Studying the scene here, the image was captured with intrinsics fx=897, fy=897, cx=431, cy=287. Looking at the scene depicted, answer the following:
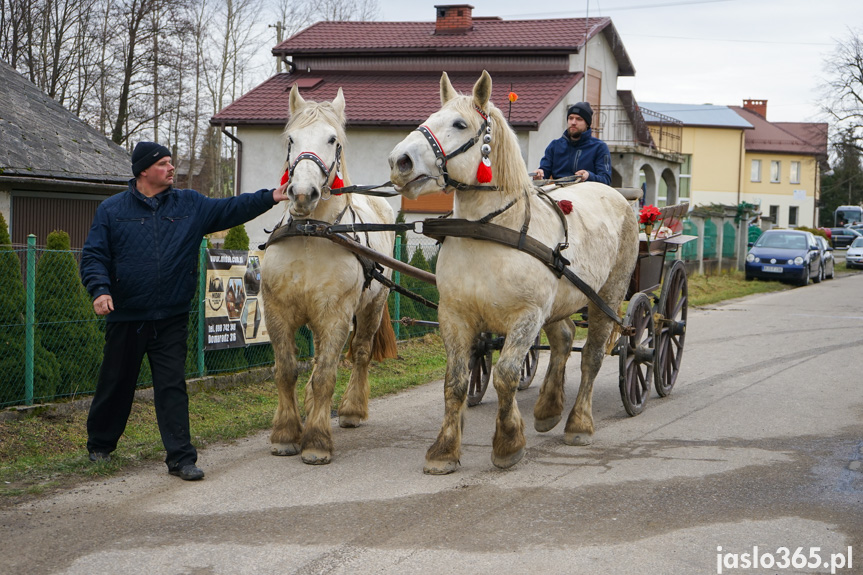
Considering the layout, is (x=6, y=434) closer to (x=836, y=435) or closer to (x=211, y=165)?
(x=836, y=435)

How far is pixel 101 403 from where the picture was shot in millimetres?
5547

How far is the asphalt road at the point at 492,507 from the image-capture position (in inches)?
161

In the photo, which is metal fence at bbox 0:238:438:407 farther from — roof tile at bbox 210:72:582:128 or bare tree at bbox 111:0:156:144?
bare tree at bbox 111:0:156:144

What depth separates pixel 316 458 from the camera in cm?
587

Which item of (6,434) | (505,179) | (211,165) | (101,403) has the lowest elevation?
(6,434)

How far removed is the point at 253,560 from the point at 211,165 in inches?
1712

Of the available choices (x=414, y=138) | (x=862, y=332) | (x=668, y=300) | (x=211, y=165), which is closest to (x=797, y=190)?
(x=211, y=165)

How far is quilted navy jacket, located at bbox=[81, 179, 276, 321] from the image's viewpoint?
5.41 m

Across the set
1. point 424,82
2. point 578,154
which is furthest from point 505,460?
point 424,82

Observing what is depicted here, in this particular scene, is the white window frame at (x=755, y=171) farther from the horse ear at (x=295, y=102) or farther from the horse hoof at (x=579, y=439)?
the horse ear at (x=295, y=102)

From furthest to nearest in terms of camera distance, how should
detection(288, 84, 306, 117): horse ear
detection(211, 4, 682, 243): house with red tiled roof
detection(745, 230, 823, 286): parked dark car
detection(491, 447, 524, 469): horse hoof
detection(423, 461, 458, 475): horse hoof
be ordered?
detection(745, 230, 823, 286): parked dark car < detection(211, 4, 682, 243): house with red tiled roof < detection(288, 84, 306, 117): horse ear < detection(491, 447, 524, 469): horse hoof < detection(423, 461, 458, 475): horse hoof

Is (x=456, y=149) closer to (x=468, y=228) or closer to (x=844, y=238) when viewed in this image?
(x=468, y=228)

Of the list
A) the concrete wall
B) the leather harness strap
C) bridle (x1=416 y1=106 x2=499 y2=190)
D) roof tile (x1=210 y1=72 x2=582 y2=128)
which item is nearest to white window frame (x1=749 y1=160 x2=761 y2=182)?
roof tile (x1=210 y1=72 x2=582 y2=128)

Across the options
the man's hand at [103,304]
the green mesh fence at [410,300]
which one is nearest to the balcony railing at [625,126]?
the green mesh fence at [410,300]
